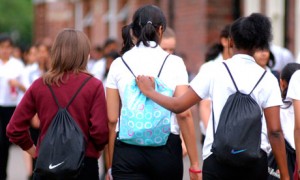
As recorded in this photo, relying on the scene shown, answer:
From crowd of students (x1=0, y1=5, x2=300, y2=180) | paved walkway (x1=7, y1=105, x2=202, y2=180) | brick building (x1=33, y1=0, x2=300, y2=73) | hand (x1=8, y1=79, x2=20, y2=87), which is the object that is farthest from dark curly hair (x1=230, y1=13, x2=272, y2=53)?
brick building (x1=33, y1=0, x2=300, y2=73)

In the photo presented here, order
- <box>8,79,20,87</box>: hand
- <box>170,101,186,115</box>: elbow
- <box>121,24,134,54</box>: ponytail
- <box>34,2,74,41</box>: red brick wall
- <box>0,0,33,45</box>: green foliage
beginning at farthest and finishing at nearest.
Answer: <box>0,0,33,45</box>: green foliage → <box>34,2,74,41</box>: red brick wall → <box>8,79,20,87</box>: hand → <box>121,24,134,54</box>: ponytail → <box>170,101,186,115</box>: elbow

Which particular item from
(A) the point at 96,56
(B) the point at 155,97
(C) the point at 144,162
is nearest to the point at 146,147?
(C) the point at 144,162

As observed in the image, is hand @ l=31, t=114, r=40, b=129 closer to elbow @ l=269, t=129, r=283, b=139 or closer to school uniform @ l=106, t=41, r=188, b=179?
school uniform @ l=106, t=41, r=188, b=179

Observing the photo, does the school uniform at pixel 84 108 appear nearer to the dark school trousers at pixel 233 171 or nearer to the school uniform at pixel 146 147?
the school uniform at pixel 146 147

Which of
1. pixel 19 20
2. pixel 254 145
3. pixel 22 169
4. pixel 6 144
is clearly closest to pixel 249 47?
pixel 254 145

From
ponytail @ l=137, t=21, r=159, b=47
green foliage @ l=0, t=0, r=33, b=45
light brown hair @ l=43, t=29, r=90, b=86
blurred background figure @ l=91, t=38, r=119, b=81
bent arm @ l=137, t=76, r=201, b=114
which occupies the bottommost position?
green foliage @ l=0, t=0, r=33, b=45

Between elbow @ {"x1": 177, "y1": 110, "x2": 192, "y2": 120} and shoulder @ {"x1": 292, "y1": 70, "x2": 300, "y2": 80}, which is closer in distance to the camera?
shoulder @ {"x1": 292, "y1": 70, "x2": 300, "y2": 80}

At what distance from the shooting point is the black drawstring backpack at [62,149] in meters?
6.32

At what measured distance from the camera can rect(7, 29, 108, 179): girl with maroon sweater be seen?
6469 millimetres

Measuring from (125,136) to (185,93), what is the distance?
50 cm

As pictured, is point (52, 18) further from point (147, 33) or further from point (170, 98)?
point (170, 98)

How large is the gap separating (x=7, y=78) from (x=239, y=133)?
274 inches

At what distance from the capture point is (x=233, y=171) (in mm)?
5906

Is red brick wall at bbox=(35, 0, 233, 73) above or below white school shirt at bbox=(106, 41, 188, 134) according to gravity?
below
